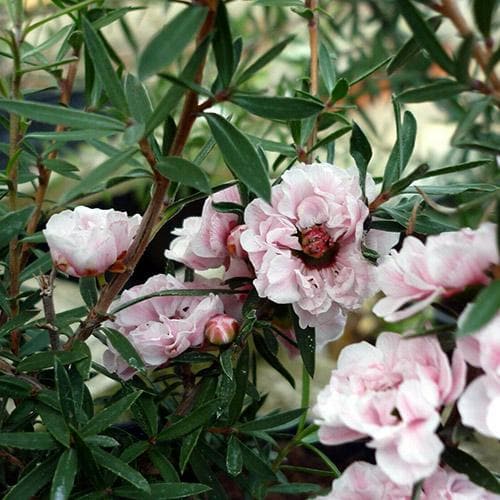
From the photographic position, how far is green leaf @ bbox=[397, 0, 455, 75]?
36 centimetres

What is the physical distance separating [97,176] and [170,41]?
67 mm

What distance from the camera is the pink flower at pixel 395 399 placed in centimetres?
33

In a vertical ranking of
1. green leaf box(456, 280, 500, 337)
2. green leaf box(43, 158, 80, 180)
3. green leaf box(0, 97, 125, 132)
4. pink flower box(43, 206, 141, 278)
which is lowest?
pink flower box(43, 206, 141, 278)

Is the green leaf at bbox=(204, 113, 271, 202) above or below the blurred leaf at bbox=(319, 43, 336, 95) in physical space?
above

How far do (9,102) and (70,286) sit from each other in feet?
2.71

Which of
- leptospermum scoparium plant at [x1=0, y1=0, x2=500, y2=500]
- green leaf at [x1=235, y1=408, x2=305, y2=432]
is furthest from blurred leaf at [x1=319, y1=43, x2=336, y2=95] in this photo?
green leaf at [x1=235, y1=408, x2=305, y2=432]

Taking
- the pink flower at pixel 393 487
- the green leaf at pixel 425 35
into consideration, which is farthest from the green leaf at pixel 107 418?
the green leaf at pixel 425 35

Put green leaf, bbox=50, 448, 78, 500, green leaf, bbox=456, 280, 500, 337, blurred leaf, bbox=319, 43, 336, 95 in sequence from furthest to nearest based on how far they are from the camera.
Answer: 1. blurred leaf, bbox=319, 43, 336, 95
2. green leaf, bbox=50, 448, 78, 500
3. green leaf, bbox=456, 280, 500, 337

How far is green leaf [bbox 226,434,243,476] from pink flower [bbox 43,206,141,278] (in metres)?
0.13

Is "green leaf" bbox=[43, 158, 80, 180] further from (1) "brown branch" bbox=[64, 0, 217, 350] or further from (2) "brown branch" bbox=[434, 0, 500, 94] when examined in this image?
(2) "brown branch" bbox=[434, 0, 500, 94]

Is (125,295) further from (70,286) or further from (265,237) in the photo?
(70,286)

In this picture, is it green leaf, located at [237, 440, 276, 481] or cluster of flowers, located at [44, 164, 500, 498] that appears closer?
cluster of flowers, located at [44, 164, 500, 498]

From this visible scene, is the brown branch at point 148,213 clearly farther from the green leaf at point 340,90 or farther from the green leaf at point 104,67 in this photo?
the green leaf at point 340,90

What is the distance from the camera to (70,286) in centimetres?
119
